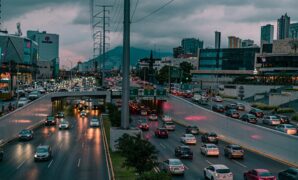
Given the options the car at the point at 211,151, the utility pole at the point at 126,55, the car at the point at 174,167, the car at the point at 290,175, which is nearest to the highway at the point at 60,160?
the car at the point at 174,167

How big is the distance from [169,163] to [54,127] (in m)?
47.1

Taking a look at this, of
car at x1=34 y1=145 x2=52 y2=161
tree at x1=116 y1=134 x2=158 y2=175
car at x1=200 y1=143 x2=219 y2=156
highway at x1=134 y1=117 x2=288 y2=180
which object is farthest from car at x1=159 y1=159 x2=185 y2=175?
car at x1=34 y1=145 x2=52 y2=161

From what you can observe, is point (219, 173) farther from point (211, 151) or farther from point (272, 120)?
point (272, 120)

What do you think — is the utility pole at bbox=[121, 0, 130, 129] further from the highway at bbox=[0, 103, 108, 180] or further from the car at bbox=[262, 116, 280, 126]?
the car at bbox=[262, 116, 280, 126]

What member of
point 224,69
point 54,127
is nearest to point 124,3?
point 54,127

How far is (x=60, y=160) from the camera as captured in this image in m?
38.9

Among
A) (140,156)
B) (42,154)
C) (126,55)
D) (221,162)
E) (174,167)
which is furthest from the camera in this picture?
(126,55)

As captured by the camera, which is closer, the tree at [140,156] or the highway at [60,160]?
the tree at [140,156]

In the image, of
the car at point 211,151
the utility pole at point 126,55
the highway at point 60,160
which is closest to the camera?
the highway at point 60,160

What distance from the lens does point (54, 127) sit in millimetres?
74750

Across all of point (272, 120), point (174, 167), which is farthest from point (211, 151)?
point (272, 120)

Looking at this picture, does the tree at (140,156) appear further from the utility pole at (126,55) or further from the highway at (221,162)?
the utility pole at (126,55)

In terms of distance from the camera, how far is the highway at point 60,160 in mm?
31578

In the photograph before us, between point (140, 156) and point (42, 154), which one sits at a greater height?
point (140, 156)
